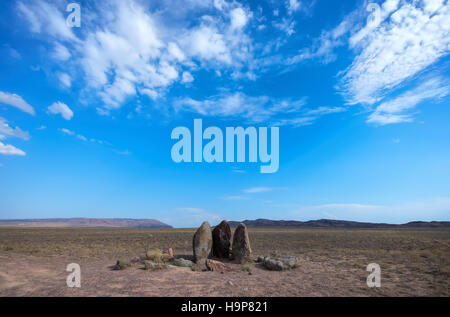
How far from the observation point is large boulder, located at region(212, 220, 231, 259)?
14.3 metres

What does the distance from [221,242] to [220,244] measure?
5.8 inches

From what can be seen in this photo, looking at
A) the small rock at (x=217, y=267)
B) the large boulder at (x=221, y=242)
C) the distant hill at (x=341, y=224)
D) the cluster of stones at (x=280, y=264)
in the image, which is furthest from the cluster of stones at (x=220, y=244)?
the distant hill at (x=341, y=224)

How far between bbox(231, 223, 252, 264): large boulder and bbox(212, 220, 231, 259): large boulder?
2.55 feet

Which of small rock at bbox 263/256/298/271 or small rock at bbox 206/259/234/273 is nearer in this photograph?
small rock at bbox 206/259/234/273

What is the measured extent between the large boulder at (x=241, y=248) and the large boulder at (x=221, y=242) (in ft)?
2.55

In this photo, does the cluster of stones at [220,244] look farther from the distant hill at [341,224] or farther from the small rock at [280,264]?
the distant hill at [341,224]

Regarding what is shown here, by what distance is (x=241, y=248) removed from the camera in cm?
1327

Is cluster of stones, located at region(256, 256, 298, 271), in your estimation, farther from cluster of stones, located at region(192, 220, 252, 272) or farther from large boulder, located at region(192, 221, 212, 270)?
large boulder, located at region(192, 221, 212, 270)

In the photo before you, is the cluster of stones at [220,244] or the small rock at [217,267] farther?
the cluster of stones at [220,244]

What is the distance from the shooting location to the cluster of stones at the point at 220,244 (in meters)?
13.2

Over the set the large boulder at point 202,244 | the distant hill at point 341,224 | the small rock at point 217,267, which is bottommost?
the distant hill at point 341,224

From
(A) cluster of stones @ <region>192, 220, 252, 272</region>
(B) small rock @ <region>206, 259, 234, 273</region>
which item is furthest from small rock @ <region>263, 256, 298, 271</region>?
(B) small rock @ <region>206, 259, 234, 273</region>
